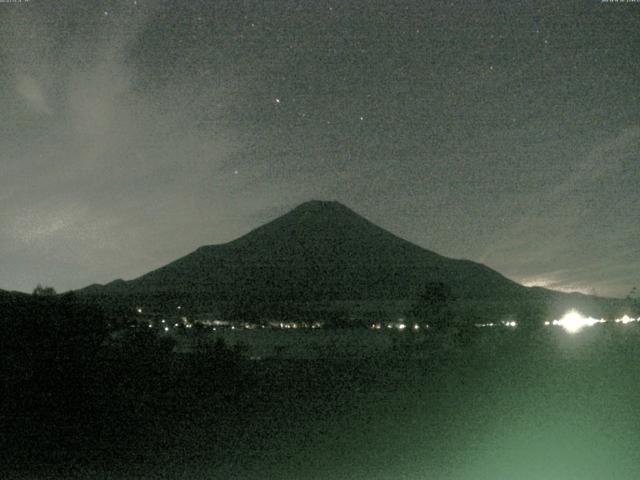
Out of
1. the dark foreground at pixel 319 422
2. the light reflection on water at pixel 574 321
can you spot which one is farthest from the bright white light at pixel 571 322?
the dark foreground at pixel 319 422

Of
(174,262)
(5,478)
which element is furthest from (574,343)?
(174,262)

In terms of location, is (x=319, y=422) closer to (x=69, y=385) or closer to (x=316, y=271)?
(x=69, y=385)

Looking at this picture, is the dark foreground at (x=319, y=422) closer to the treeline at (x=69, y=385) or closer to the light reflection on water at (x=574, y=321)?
the treeline at (x=69, y=385)

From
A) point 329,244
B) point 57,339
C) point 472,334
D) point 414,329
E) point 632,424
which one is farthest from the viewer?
point 329,244

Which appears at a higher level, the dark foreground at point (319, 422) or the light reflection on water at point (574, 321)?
the light reflection on water at point (574, 321)

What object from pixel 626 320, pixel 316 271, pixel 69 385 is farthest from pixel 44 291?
pixel 316 271

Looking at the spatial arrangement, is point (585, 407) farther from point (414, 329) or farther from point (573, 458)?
point (414, 329)

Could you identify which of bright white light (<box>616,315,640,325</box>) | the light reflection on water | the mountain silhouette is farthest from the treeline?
the mountain silhouette
